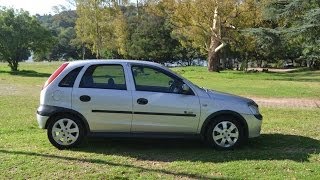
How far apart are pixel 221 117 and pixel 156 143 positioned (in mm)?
1384

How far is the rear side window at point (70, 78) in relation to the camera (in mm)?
8070

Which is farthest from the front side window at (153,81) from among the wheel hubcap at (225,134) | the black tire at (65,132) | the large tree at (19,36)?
the large tree at (19,36)

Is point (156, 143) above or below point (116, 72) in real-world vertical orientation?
below

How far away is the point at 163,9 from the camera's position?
4594 cm

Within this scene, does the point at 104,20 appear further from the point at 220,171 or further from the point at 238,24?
the point at 220,171

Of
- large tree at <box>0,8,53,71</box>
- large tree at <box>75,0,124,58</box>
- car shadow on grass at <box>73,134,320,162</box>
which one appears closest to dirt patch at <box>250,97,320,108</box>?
car shadow on grass at <box>73,134,320,162</box>

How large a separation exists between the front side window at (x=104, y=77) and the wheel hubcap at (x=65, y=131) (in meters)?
0.67

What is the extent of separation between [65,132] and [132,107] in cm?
122

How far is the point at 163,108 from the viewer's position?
797 centimetres

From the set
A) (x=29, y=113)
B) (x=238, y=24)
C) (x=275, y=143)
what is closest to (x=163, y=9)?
(x=238, y=24)

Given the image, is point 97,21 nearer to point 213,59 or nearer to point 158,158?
point 213,59

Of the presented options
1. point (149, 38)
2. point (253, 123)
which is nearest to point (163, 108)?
point (253, 123)

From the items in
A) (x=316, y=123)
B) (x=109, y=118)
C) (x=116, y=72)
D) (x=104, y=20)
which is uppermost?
(x=104, y=20)

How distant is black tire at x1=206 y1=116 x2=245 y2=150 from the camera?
26.7 ft
